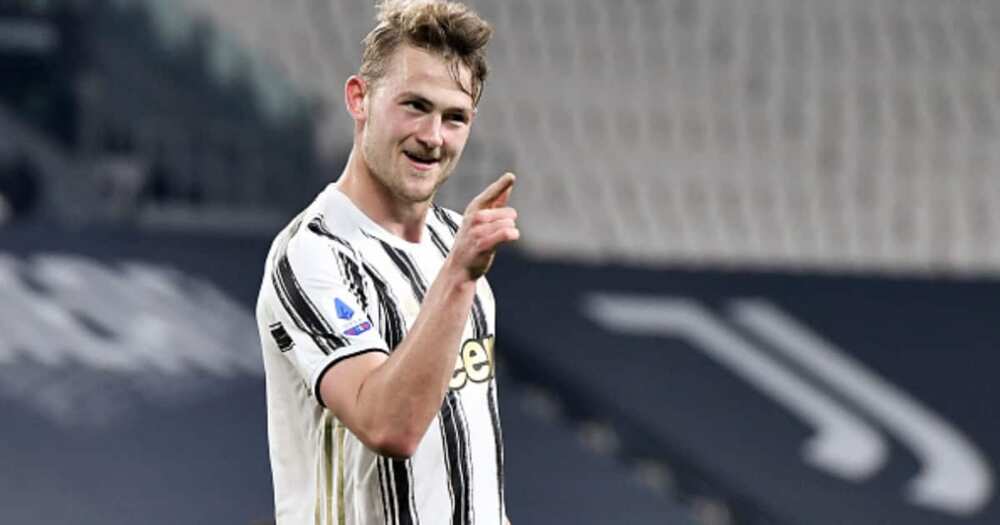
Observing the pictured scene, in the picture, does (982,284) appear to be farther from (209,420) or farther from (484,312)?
(484,312)

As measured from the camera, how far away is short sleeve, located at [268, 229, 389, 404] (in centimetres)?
264

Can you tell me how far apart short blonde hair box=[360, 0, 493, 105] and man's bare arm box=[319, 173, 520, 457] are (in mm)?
323

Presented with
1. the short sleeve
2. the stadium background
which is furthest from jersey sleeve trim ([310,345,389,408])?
the stadium background

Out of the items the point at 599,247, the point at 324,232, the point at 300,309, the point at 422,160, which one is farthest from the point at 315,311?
the point at 599,247

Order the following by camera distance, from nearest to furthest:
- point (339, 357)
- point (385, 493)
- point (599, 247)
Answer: point (339, 357) < point (385, 493) < point (599, 247)

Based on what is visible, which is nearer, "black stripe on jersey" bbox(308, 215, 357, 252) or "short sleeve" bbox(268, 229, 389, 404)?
"short sleeve" bbox(268, 229, 389, 404)

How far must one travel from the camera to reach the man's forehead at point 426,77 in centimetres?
268

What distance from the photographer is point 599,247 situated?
8.16 m

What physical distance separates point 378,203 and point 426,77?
25 cm

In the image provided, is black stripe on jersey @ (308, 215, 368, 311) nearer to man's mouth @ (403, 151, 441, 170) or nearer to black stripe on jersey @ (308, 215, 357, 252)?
black stripe on jersey @ (308, 215, 357, 252)

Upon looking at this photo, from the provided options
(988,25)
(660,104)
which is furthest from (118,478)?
(988,25)

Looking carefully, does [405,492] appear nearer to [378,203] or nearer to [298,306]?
[298,306]

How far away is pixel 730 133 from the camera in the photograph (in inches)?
337

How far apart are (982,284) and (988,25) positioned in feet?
5.15
